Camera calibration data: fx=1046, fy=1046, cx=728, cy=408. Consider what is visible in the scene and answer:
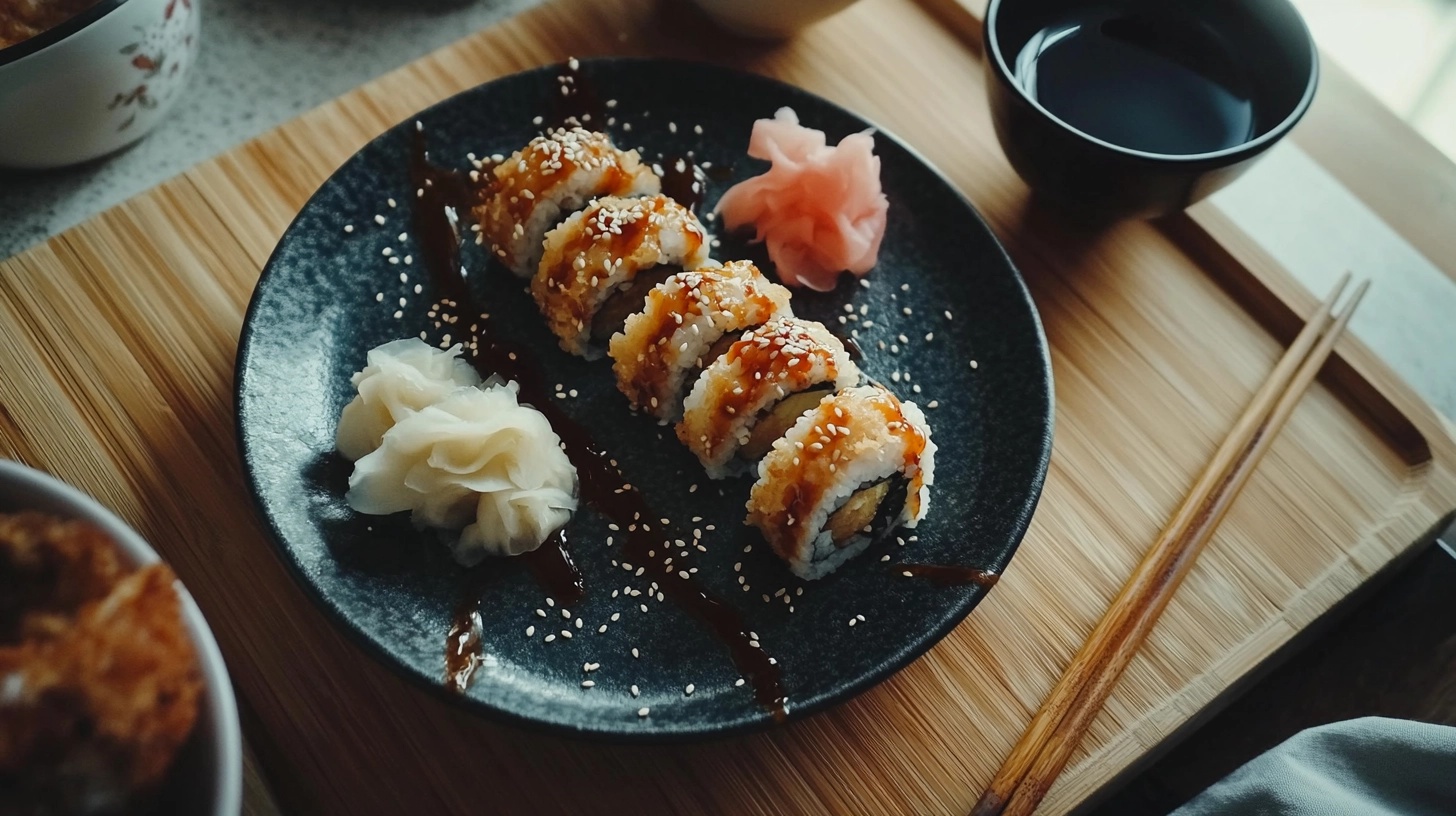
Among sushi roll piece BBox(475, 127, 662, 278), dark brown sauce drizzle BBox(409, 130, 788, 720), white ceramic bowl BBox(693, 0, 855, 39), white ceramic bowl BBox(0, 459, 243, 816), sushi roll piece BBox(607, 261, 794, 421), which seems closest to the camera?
white ceramic bowl BBox(0, 459, 243, 816)

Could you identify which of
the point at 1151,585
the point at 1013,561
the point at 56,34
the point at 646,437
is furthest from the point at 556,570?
the point at 56,34

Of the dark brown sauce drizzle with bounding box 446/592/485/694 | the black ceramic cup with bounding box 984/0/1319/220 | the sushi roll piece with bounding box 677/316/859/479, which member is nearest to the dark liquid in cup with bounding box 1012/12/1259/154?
the black ceramic cup with bounding box 984/0/1319/220

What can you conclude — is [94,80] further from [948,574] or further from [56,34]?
[948,574]

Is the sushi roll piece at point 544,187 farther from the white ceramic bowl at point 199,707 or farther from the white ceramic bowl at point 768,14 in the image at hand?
the white ceramic bowl at point 199,707

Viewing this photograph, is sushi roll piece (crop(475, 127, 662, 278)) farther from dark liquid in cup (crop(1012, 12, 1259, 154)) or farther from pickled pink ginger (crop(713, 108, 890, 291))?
dark liquid in cup (crop(1012, 12, 1259, 154))

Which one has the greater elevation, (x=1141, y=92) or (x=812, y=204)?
(x=1141, y=92)

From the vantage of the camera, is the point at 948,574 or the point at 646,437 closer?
the point at 948,574

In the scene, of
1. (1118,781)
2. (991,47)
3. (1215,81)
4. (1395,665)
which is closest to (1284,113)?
(1215,81)
